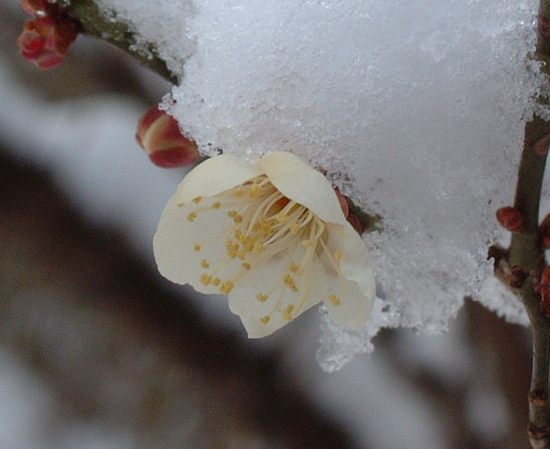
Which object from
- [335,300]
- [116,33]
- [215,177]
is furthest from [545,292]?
[116,33]

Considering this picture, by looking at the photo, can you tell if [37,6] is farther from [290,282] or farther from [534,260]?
[534,260]

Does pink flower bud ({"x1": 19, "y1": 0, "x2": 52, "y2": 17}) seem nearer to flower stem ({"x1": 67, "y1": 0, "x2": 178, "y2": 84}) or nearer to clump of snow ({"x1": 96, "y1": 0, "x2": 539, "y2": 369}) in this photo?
flower stem ({"x1": 67, "y1": 0, "x2": 178, "y2": 84})

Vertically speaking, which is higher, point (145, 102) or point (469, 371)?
point (145, 102)

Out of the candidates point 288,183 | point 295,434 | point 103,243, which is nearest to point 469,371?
point 295,434

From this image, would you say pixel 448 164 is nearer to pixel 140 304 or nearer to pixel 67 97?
pixel 140 304

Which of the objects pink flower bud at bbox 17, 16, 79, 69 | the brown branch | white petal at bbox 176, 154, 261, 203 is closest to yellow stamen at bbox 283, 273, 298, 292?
white petal at bbox 176, 154, 261, 203
